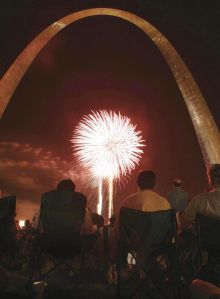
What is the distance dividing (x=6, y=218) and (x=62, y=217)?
55 centimetres

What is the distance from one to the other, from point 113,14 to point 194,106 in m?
7.55

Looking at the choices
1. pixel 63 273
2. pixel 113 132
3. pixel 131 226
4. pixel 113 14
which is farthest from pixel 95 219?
pixel 113 14

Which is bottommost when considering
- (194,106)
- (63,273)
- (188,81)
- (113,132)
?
(63,273)

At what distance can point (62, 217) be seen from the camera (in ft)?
11.7

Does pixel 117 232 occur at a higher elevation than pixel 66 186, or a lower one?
lower

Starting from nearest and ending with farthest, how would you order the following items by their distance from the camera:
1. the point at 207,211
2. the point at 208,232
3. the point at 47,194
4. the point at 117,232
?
the point at 208,232 < the point at 207,211 < the point at 47,194 < the point at 117,232

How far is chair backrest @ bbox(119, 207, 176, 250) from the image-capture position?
10.6 ft

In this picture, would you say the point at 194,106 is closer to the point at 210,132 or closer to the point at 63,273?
the point at 210,132

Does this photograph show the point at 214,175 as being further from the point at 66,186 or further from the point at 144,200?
the point at 66,186

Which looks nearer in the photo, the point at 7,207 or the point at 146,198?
the point at 7,207

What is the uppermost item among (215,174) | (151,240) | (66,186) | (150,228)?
(215,174)

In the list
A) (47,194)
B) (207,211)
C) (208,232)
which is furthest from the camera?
(47,194)

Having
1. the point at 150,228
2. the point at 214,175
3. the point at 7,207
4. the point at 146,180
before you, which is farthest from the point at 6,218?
the point at 214,175

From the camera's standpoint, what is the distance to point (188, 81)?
63.2ft
